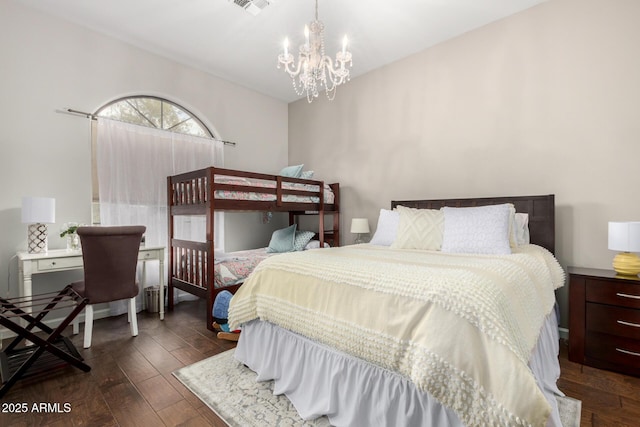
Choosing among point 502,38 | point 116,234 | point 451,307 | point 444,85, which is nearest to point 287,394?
point 451,307

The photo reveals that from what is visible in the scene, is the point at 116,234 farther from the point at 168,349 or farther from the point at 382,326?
the point at 382,326

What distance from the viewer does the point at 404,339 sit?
3.97 ft

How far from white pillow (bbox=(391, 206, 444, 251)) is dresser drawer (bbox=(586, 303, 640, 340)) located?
1.08 m

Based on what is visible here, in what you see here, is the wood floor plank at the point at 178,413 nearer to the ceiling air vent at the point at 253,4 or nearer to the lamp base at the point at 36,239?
the lamp base at the point at 36,239

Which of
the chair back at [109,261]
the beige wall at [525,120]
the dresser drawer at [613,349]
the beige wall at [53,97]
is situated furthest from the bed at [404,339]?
the beige wall at [53,97]

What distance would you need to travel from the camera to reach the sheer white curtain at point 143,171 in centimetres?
313

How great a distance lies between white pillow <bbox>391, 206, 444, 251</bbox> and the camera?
2531 millimetres

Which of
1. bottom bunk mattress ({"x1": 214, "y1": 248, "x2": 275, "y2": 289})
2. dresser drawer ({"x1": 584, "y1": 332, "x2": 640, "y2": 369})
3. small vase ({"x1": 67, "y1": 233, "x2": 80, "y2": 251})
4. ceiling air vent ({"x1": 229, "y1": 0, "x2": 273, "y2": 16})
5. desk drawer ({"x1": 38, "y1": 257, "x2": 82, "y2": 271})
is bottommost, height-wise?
dresser drawer ({"x1": 584, "y1": 332, "x2": 640, "y2": 369})

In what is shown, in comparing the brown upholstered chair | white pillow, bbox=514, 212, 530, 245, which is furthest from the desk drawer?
white pillow, bbox=514, 212, 530, 245

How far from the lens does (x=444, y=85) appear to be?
10.9 ft

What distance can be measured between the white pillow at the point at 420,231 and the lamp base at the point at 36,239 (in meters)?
3.06

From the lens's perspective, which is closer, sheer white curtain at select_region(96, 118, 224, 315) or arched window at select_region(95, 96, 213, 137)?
sheer white curtain at select_region(96, 118, 224, 315)

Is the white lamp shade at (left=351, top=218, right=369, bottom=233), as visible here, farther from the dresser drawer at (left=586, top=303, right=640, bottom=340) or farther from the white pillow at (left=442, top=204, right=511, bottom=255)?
the dresser drawer at (left=586, top=303, right=640, bottom=340)

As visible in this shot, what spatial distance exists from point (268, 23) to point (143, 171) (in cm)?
212
